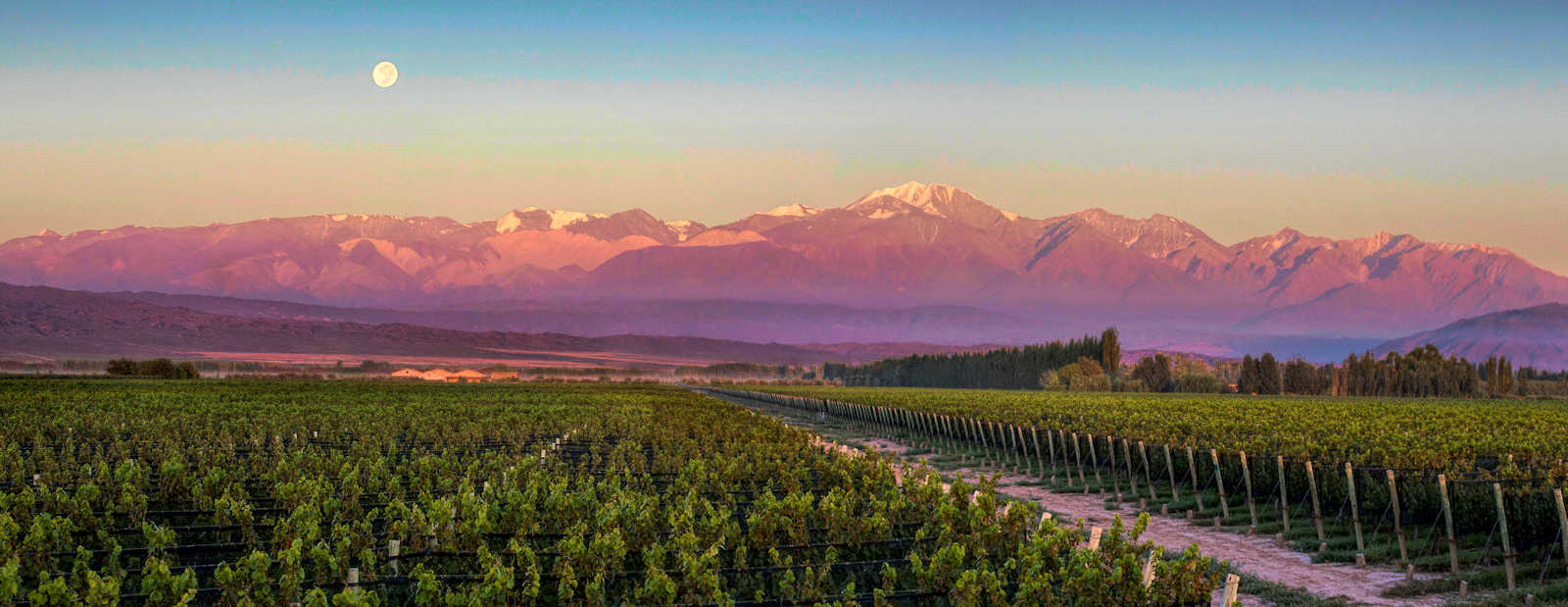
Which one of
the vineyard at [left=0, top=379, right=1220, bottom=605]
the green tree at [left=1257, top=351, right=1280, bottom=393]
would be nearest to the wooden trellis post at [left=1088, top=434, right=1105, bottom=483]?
the vineyard at [left=0, top=379, right=1220, bottom=605]

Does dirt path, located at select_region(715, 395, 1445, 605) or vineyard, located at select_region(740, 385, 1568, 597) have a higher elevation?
vineyard, located at select_region(740, 385, 1568, 597)

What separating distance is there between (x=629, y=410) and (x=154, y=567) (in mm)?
35349

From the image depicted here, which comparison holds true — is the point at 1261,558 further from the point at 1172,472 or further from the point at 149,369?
the point at 149,369

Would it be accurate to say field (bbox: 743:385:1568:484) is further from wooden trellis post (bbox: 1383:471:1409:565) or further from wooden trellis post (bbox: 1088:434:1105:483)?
wooden trellis post (bbox: 1383:471:1409:565)

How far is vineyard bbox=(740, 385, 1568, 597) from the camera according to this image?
16188 mm

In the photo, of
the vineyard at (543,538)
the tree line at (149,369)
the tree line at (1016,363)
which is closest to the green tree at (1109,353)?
the tree line at (1016,363)

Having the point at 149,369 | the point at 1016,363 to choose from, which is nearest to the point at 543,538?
the point at 149,369

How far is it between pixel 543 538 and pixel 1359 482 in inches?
593

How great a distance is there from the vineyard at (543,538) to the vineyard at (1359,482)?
5868 millimetres

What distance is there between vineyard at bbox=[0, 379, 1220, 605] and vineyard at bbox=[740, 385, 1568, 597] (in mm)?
5868

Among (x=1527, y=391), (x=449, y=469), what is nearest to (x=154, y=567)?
(x=449, y=469)

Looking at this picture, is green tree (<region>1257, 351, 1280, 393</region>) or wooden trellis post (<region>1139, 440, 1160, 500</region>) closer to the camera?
wooden trellis post (<region>1139, 440, 1160, 500</region>)

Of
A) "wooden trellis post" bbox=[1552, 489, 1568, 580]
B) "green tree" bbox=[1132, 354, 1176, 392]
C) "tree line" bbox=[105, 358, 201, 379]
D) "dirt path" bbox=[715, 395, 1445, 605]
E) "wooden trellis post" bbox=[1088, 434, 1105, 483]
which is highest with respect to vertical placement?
"green tree" bbox=[1132, 354, 1176, 392]

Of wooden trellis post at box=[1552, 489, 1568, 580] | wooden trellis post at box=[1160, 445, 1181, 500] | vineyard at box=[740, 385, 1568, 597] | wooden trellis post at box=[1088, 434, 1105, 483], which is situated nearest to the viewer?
wooden trellis post at box=[1552, 489, 1568, 580]
